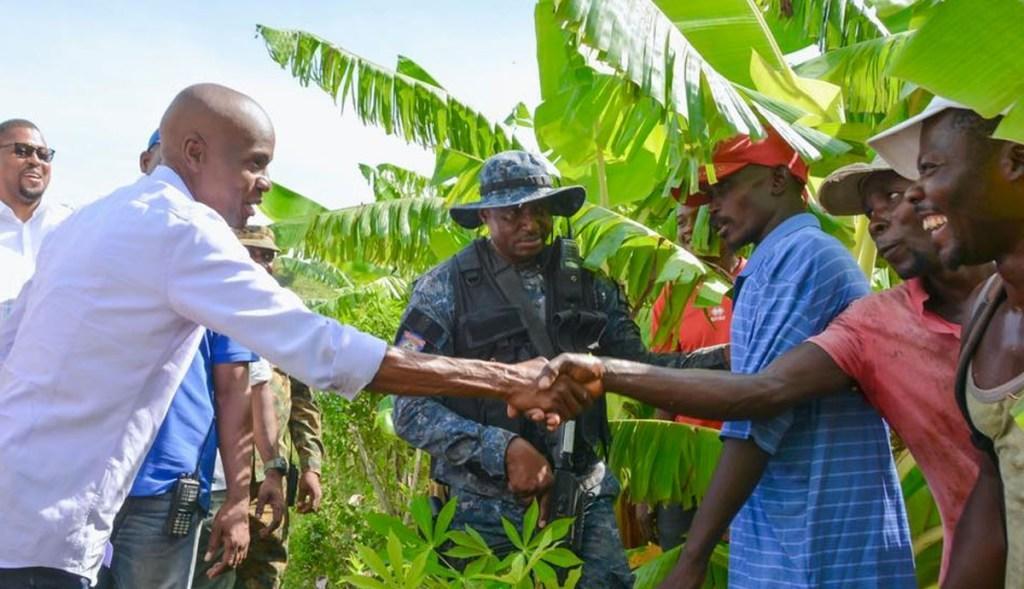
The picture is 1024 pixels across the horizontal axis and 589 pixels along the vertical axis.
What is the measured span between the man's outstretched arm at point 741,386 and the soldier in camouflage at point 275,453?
6.04 ft

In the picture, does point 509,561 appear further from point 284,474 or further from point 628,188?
point 628,188

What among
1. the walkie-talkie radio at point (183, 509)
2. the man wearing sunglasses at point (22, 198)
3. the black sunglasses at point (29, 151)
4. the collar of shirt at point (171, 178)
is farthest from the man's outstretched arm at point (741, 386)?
the black sunglasses at point (29, 151)

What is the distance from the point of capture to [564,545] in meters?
4.14

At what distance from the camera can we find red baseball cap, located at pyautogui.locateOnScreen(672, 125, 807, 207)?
3.82 metres

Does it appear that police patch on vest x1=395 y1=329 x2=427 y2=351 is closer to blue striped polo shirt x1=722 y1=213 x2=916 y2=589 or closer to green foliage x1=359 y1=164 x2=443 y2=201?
blue striped polo shirt x1=722 y1=213 x2=916 y2=589

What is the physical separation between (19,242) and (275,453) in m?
1.66

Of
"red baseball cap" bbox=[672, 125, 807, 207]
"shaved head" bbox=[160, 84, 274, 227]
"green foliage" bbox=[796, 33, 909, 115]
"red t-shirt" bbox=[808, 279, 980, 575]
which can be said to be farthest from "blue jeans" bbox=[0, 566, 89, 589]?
"green foliage" bbox=[796, 33, 909, 115]

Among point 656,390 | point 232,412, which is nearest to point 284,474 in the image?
point 232,412

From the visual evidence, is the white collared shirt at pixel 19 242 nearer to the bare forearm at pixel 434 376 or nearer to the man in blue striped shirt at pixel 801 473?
the bare forearm at pixel 434 376

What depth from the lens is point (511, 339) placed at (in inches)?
170

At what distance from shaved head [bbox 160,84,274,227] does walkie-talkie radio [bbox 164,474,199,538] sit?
0.97 m

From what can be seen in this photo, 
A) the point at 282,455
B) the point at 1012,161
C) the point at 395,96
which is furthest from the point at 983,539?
the point at 395,96

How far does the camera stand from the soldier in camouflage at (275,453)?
4887mm

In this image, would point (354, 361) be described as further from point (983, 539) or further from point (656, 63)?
point (656, 63)
